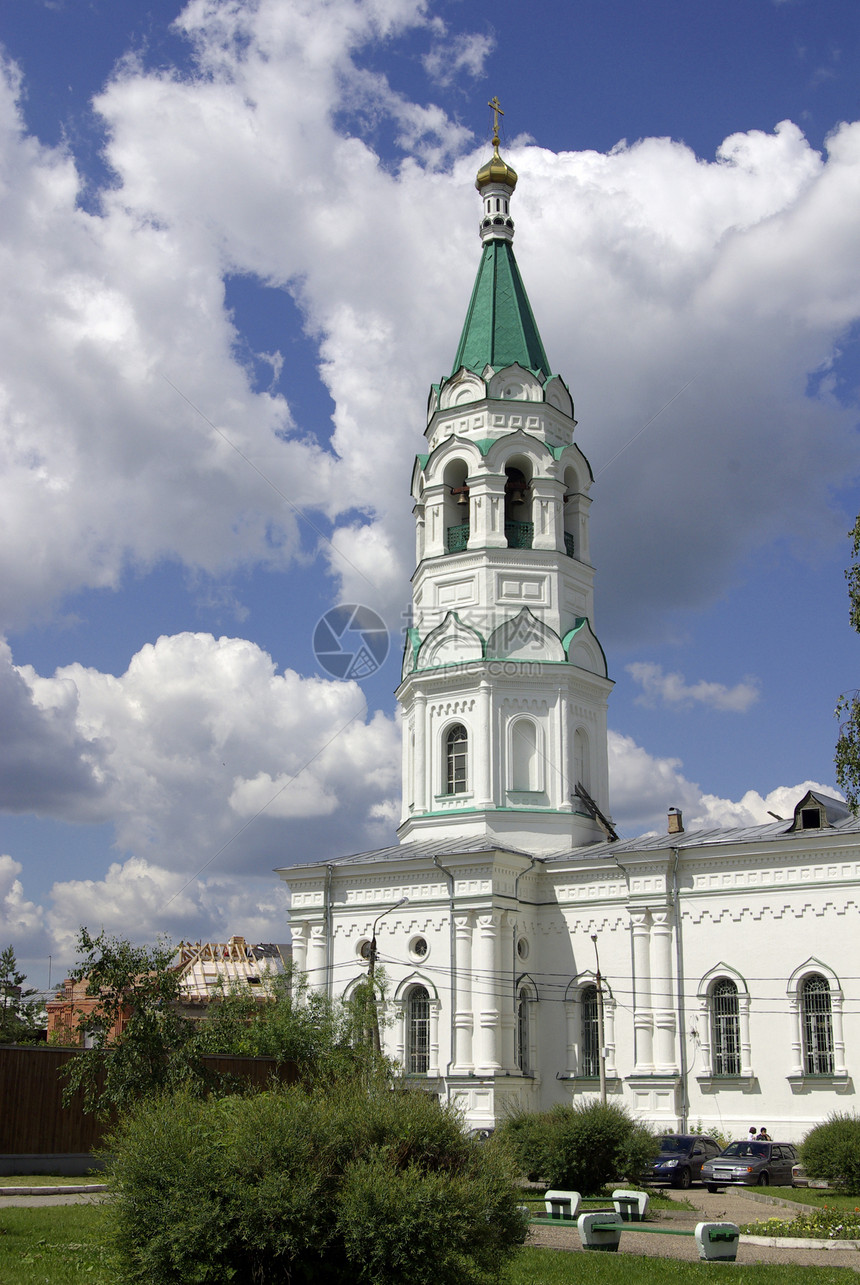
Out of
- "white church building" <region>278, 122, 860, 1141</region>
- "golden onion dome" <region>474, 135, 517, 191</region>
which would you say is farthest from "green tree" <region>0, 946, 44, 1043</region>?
"golden onion dome" <region>474, 135, 517, 191</region>

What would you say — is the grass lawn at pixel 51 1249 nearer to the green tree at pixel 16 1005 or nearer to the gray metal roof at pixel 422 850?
the gray metal roof at pixel 422 850

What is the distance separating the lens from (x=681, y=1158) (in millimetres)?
25562

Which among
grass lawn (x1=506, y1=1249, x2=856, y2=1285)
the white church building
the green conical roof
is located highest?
the green conical roof

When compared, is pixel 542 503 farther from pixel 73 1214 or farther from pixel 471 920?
pixel 73 1214

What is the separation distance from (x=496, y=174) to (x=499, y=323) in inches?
234

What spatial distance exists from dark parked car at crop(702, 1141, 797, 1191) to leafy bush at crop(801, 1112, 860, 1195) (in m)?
1.70

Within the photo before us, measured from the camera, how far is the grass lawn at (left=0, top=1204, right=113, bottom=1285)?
11.1 metres

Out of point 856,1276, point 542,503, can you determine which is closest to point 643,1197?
point 856,1276

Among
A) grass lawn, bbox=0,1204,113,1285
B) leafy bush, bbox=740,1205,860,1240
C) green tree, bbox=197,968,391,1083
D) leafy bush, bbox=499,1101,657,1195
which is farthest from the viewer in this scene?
green tree, bbox=197,968,391,1083

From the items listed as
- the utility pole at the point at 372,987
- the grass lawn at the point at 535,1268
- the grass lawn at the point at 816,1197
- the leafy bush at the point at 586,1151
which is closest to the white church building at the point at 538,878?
the utility pole at the point at 372,987

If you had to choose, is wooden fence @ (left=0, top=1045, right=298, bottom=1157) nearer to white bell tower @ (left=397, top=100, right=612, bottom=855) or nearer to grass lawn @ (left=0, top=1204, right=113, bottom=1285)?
grass lawn @ (left=0, top=1204, right=113, bottom=1285)

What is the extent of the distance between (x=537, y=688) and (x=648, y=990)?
32.4 feet

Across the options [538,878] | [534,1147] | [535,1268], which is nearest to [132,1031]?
[534,1147]

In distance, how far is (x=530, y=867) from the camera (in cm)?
3441
